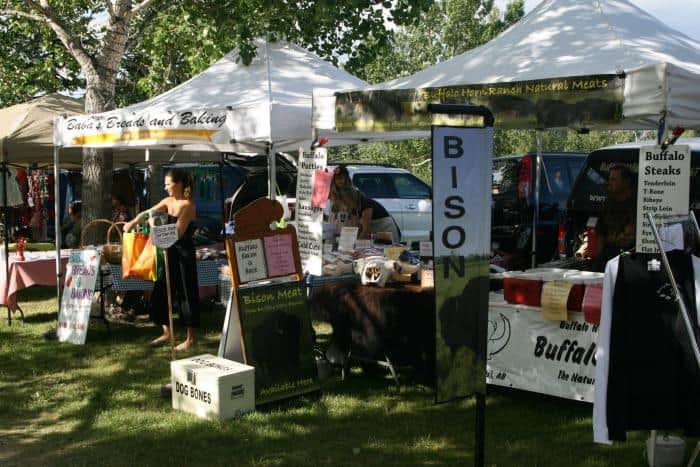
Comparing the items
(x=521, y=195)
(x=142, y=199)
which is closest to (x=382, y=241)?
(x=521, y=195)

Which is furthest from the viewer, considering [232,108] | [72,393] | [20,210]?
[20,210]

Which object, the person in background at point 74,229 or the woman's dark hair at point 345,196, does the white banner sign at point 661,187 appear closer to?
the woman's dark hair at point 345,196

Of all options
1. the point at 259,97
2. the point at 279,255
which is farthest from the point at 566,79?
the point at 259,97

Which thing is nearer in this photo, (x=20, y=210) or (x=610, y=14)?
(x=610, y=14)

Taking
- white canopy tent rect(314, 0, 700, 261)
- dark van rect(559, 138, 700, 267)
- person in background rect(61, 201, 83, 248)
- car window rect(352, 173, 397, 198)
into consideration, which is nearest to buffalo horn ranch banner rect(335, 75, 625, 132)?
white canopy tent rect(314, 0, 700, 261)

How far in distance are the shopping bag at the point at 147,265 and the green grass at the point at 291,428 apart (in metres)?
0.86

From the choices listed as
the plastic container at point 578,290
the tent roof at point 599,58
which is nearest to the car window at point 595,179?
the tent roof at point 599,58

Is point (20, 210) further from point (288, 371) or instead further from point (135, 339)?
point (288, 371)

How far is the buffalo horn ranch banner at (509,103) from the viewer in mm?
4891

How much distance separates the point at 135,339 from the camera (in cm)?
834

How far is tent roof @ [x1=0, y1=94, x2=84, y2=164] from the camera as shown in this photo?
31.7ft

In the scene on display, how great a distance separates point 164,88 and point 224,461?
14.2 m

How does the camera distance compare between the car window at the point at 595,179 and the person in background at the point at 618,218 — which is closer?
the person in background at the point at 618,218

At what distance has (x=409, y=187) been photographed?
16047mm
